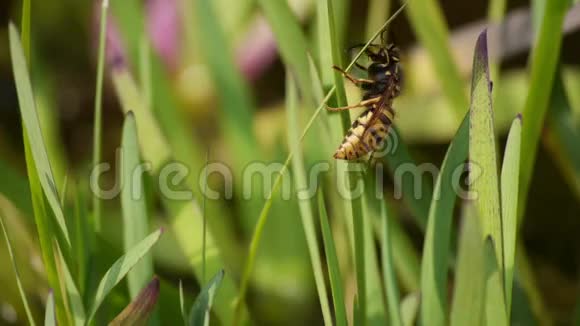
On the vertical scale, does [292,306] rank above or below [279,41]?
below

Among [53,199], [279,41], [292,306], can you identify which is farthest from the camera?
[292,306]

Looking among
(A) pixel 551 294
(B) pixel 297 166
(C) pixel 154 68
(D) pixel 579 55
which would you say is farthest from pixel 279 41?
(D) pixel 579 55

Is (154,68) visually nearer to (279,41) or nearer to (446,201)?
(279,41)

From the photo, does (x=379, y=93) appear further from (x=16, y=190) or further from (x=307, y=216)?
(x=16, y=190)

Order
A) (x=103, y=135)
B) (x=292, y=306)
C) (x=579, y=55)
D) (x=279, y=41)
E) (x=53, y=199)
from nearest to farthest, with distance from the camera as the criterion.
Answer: (x=53, y=199) < (x=279, y=41) < (x=292, y=306) < (x=579, y=55) < (x=103, y=135)

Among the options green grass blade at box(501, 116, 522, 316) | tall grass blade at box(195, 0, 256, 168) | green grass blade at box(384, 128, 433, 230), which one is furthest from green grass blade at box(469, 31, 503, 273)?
tall grass blade at box(195, 0, 256, 168)

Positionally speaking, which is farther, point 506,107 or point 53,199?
point 506,107

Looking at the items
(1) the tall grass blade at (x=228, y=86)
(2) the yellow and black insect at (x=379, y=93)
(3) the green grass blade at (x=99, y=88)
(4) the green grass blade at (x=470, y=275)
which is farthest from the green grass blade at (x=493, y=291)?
(1) the tall grass blade at (x=228, y=86)

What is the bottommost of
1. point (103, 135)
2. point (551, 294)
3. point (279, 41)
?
point (551, 294)
